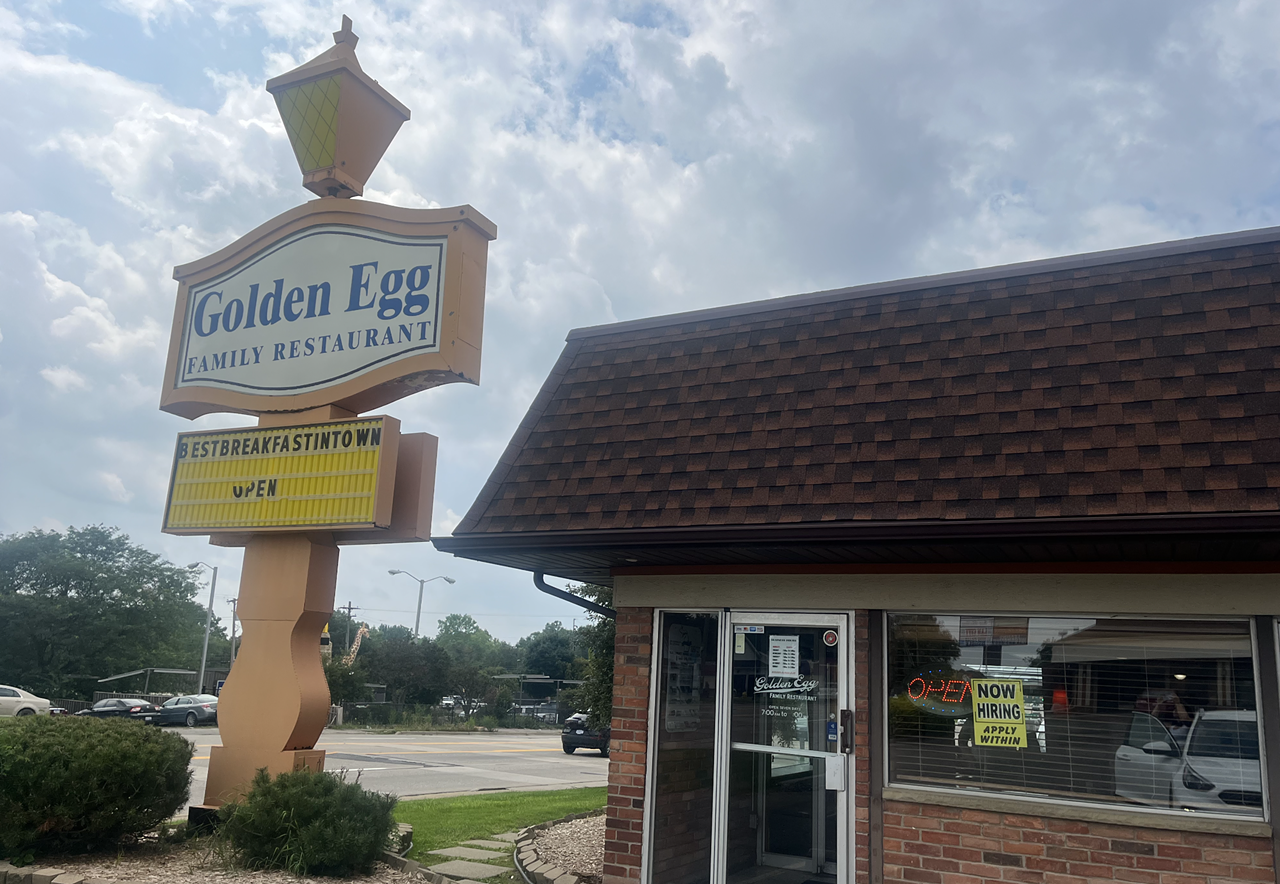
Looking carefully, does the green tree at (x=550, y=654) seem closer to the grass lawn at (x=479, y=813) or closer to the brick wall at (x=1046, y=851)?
the grass lawn at (x=479, y=813)

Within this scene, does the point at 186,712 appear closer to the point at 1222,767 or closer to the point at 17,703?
the point at 17,703

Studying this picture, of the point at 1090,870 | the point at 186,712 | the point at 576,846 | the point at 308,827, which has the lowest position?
the point at 186,712

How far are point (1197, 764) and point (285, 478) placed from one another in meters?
7.63

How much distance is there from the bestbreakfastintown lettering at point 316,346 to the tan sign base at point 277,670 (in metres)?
1.83

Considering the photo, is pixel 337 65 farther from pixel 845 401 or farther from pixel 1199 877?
pixel 1199 877

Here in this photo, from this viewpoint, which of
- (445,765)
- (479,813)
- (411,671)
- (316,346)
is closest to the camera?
(316,346)

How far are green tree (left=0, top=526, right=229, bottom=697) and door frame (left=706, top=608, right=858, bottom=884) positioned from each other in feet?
185

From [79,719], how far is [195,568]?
60.9m

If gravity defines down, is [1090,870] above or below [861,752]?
below

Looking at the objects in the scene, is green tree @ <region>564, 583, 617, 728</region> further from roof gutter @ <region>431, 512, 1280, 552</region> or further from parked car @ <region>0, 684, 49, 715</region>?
parked car @ <region>0, 684, 49, 715</region>

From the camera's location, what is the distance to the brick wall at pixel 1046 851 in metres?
5.55

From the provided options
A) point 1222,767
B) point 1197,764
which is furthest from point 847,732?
point 1222,767

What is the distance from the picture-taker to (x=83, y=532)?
6072 centimetres

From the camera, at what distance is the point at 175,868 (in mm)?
7121
